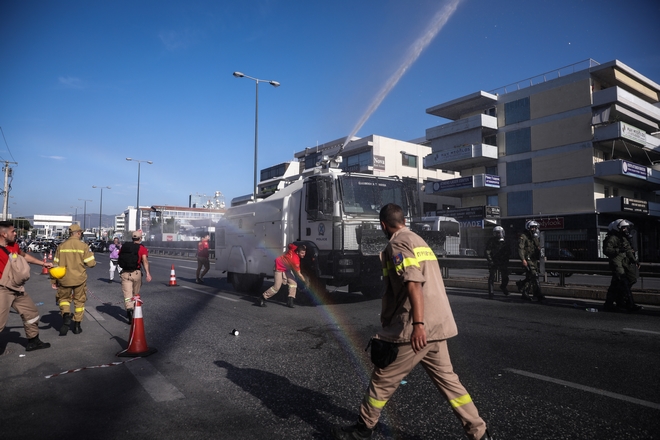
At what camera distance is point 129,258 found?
8.02m

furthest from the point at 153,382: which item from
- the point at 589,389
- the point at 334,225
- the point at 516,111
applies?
the point at 516,111

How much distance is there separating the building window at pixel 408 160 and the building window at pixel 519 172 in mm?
17498

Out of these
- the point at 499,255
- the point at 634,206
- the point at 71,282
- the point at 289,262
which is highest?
the point at 634,206

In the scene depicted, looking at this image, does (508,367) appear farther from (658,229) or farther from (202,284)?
(658,229)

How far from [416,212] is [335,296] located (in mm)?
3277

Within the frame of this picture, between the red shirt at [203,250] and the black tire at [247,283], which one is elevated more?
the red shirt at [203,250]

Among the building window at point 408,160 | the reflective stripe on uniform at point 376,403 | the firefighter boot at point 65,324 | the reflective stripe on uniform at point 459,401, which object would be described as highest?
the building window at point 408,160

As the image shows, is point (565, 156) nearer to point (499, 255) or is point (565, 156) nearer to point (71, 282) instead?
point (499, 255)

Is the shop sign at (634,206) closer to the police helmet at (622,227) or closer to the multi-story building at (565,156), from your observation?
the multi-story building at (565,156)

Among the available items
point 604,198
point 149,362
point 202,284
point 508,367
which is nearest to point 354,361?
point 508,367

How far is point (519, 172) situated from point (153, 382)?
119ft

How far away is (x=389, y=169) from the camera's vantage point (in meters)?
50.5

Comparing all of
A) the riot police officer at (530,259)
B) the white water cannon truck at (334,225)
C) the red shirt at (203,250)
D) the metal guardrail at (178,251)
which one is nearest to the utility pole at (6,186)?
the metal guardrail at (178,251)

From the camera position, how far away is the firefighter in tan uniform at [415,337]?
9.46ft
